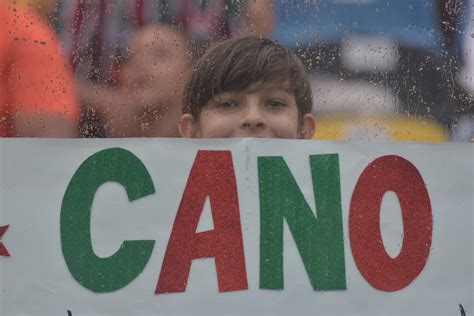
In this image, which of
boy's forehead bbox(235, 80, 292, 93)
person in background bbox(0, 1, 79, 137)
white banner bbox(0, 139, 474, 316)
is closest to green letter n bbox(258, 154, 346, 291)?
white banner bbox(0, 139, 474, 316)

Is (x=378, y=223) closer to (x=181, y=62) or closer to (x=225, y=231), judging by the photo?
(x=225, y=231)

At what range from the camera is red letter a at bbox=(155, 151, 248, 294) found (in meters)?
1.08

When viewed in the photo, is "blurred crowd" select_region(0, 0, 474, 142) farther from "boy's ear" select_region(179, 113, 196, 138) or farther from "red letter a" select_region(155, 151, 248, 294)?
"red letter a" select_region(155, 151, 248, 294)

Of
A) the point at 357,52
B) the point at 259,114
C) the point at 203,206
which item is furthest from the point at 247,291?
the point at 357,52

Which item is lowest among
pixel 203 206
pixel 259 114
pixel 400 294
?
pixel 400 294

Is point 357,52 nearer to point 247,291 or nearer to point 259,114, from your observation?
point 259,114

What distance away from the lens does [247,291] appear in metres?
1.08

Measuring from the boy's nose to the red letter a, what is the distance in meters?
0.10

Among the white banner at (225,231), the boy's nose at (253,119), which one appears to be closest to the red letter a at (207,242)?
the white banner at (225,231)

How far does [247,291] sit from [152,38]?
35 centimetres

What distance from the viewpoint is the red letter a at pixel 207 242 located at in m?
1.08

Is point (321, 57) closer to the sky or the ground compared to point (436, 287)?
closer to the sky

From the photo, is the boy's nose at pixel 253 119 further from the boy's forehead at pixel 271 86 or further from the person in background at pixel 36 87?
the person in background at pixel 36 87

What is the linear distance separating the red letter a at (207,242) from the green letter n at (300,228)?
3 cm
